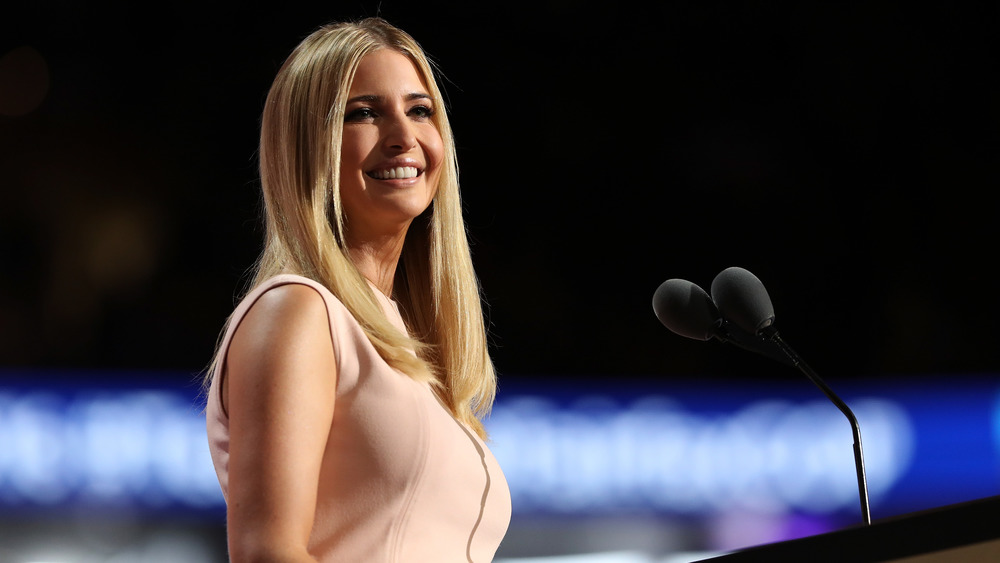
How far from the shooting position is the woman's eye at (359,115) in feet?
4.58

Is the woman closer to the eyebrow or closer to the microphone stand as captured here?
the eyebrow

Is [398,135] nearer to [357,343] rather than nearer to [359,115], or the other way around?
[359,115]

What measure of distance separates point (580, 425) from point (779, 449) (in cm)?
81

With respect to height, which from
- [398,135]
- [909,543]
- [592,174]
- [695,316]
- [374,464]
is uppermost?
[398,135]

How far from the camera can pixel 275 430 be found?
1.04 meters

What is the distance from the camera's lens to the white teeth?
1.42m

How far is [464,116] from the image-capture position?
4.41 meters

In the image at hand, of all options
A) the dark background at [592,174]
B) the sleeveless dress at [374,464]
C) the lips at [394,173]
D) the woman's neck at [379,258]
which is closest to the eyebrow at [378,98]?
the lips at [394,173]

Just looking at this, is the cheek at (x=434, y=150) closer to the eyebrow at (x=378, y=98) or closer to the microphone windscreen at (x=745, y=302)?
the eyebrow at (x=378, y=98)

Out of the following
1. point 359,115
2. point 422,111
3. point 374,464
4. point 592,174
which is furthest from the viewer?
point 592,174

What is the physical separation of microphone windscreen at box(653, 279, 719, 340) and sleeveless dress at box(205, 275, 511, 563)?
1.32ft

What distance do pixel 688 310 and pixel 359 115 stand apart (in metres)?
0.55

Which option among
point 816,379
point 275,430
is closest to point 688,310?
point 816,379

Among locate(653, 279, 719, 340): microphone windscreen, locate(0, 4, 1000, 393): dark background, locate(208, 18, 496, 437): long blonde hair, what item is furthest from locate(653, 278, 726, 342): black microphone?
locate(0, 4, 1000, 393): dark background
